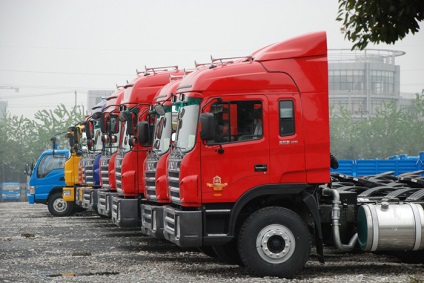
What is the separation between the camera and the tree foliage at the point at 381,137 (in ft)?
279

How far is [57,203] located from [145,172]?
621 inches

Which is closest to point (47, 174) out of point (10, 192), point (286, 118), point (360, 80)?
point (286, 118)

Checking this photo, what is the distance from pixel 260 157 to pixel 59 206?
1921 cm

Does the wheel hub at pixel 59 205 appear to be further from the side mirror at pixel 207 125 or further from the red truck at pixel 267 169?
the side mirror at pixel 207 125

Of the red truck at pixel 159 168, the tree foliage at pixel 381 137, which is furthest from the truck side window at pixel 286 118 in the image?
the tree foliage at pixel 381 137

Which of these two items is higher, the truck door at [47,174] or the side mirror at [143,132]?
the side mirror at [143,132]

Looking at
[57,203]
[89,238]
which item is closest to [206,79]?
[89,238]

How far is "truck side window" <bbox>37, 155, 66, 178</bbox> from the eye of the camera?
32.4m

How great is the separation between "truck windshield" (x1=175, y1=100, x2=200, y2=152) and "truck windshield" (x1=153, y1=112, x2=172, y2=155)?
1091mm

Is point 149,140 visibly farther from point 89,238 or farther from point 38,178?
point 38,178

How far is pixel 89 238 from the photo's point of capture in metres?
22.2

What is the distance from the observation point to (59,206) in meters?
32.2

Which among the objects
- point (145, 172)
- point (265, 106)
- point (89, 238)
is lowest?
point (89, 238)

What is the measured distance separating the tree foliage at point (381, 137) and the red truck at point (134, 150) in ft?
216
